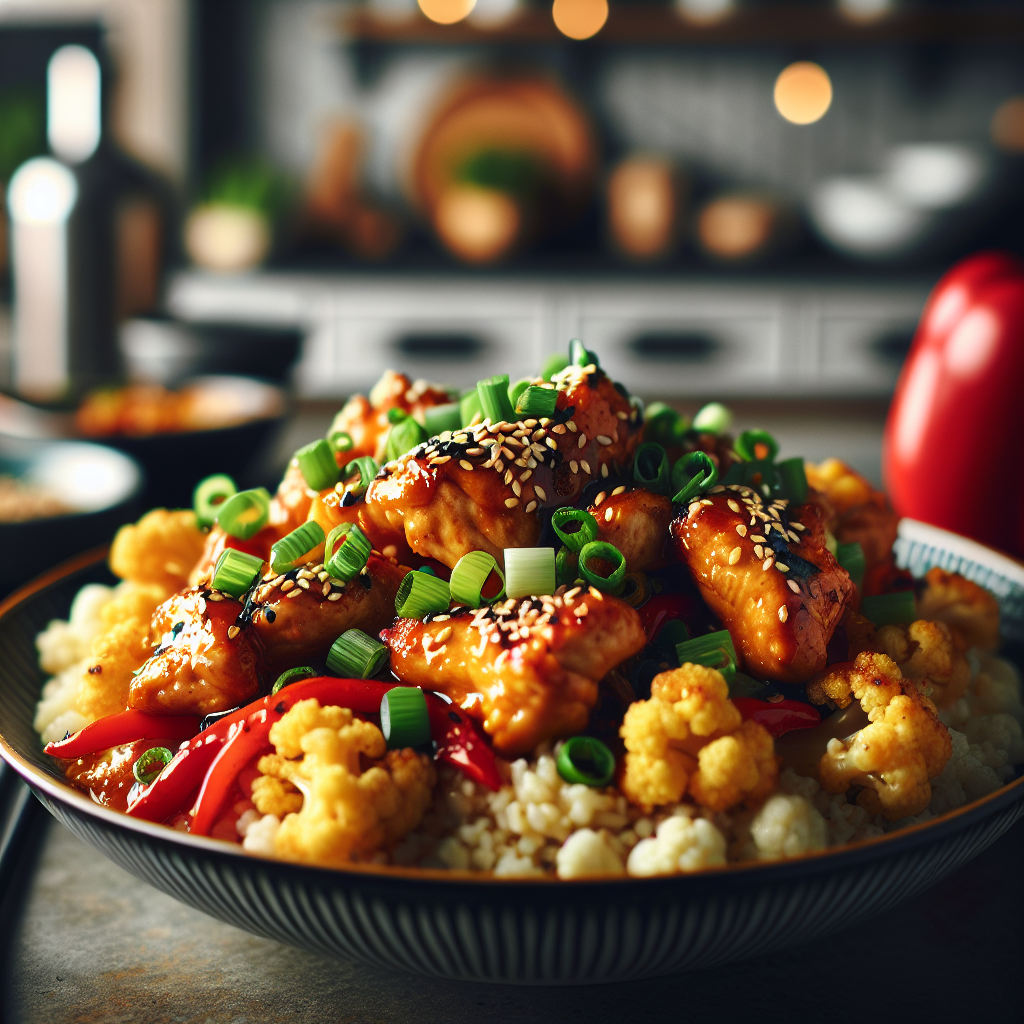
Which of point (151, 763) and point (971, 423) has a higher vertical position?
point (971, 423)

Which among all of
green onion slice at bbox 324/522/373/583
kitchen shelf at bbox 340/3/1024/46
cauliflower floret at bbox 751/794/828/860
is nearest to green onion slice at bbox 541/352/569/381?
green onion slice at bbox 324/522/373/583

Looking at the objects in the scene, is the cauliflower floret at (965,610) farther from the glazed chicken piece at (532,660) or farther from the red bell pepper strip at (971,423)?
the red bell pepper strip at (971,423)

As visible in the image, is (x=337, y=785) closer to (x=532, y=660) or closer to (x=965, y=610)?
(x=532, y=660)

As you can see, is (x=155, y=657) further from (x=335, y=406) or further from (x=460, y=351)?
(x=460, y=351)

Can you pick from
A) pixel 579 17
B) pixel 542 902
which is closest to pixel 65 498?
pixel 542 902

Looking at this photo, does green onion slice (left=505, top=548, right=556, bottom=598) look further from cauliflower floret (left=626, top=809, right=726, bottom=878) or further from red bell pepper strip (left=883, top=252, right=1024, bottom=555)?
red bell pepper strip (left=883, top=252, right=1024, bottom=555)

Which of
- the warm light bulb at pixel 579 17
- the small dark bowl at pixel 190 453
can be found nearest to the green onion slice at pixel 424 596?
the small dark bowl at pixel 190 453
